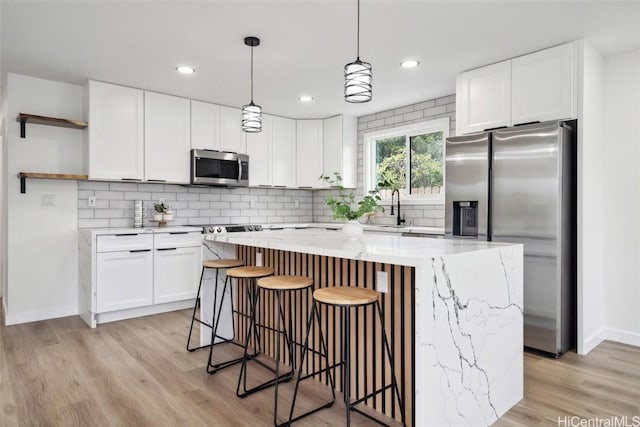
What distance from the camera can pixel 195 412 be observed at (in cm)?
218

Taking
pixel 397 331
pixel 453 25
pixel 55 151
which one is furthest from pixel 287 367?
pixel 55 151

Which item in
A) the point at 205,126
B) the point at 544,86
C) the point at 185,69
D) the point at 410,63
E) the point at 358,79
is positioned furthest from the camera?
the point at 205,126

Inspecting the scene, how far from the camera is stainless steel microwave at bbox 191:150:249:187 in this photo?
461 centimetres

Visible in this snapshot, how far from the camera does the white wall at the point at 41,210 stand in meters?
3.84

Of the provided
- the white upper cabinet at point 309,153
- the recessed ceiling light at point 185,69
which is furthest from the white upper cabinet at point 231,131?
the recessed ceiling light at point 185,69

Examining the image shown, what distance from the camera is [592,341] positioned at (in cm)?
323

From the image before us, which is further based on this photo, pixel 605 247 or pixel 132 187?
pixel 132 187

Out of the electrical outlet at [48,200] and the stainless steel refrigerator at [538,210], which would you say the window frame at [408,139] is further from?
the electrical outlet at [48,200]

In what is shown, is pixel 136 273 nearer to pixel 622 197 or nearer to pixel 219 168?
pixel 219 168

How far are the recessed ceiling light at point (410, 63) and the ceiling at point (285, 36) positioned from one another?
61 mm

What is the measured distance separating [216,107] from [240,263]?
253 cm

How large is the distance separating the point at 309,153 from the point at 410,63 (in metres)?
2.41

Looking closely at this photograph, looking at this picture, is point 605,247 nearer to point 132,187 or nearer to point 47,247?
point 132,187

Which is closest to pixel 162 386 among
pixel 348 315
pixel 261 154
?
pixel 348 315
